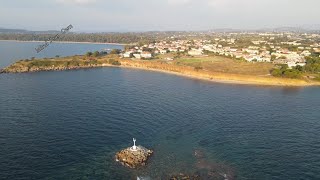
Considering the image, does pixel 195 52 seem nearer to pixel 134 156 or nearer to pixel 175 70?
pixel 175 70

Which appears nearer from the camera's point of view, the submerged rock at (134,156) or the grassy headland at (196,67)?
the submerged rock at (134,156)

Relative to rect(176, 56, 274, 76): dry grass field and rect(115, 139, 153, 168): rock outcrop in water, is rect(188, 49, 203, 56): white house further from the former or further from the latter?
rect(115, 139, 153, 168): rock outcrop in water

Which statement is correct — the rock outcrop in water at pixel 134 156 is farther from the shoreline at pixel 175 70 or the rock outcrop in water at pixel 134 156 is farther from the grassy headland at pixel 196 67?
the grassy headland at pixel 196 67

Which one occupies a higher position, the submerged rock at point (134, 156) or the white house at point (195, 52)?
the white house at point (195, 52)

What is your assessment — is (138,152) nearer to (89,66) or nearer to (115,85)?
(115,85)

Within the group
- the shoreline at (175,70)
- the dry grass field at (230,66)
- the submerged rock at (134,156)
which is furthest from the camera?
the dry grass field at (230,66)

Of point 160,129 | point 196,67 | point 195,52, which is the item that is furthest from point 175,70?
point 160,129

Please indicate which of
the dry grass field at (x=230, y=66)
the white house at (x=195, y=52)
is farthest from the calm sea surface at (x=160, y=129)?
the white house at (x=195, y=52)
